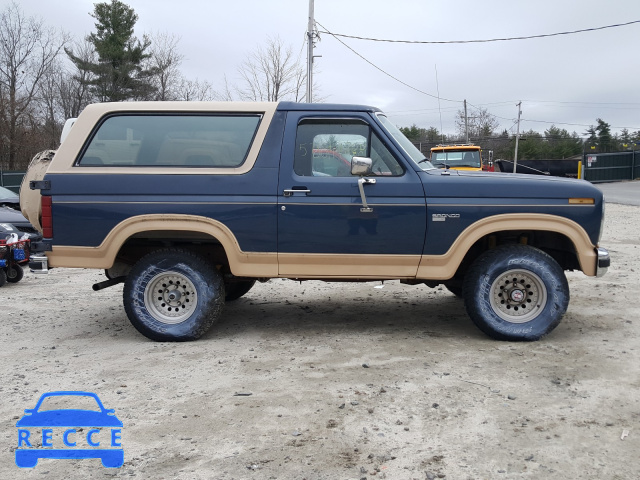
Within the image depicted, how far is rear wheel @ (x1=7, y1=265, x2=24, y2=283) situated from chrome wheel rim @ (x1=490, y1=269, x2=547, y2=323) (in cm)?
691

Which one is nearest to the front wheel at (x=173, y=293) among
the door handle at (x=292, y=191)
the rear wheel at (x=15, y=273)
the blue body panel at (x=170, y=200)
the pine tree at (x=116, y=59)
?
the blue body panel at (x=170, y=200)

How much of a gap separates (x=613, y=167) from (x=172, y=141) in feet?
124

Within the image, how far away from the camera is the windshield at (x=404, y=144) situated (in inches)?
221

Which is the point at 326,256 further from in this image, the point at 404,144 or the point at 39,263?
the point at 39,263

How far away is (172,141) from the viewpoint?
5.62 meters

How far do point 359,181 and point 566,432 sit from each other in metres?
2.65

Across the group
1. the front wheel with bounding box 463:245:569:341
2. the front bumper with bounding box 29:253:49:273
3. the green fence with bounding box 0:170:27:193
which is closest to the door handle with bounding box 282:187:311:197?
the front wheel with bounding box 463:245:569:341

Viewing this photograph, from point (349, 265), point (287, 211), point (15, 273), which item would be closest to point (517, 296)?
point (349, 265)

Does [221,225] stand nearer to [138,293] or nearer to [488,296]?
[138,293]

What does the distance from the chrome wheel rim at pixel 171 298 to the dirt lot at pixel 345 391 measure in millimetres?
283

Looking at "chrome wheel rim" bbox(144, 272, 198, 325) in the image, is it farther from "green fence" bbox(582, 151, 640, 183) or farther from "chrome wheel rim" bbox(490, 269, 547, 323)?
"green fence" bbox(582, 151, 640, 183)

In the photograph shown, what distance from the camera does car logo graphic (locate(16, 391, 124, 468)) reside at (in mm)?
3393

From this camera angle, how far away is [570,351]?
5.18 m

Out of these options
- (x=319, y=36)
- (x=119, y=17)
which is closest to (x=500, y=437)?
(x=319, y=36)
